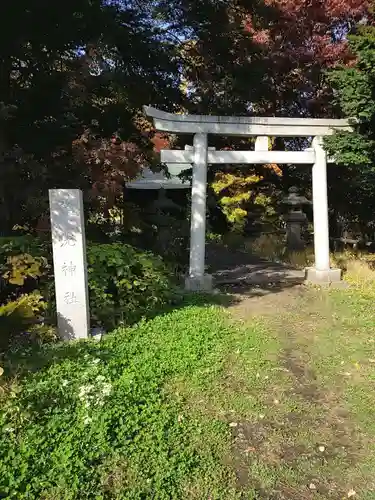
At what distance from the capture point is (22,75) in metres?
7.83

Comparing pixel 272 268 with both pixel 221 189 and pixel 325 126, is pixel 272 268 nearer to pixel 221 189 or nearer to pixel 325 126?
pixel 325 126

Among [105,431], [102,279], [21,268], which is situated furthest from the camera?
[102,279]

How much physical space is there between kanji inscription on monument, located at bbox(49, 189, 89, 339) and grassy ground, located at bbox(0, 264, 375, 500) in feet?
1.26

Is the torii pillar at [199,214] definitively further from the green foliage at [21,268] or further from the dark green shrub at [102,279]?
the green foliage at [21,268]

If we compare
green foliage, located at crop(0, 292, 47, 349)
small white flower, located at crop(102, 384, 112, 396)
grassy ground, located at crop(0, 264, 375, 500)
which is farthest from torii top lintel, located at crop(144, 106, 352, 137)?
small white flower, located at crop(102, 384, 112, 396)

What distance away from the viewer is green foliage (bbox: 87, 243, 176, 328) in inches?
226

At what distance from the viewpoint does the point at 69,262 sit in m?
5.27

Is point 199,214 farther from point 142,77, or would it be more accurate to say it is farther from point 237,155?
point 142,77

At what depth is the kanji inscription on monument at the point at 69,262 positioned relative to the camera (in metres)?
5.21

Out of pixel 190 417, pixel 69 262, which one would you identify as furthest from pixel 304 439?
pixel 69 262

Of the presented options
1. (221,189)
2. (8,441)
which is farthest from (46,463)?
(221,189)

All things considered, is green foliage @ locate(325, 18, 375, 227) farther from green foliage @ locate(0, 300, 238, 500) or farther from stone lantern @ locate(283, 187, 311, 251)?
green foliage @ locate(0, 300, 238, 500)

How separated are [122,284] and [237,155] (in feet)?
12.6

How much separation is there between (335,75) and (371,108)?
39.4 inches
